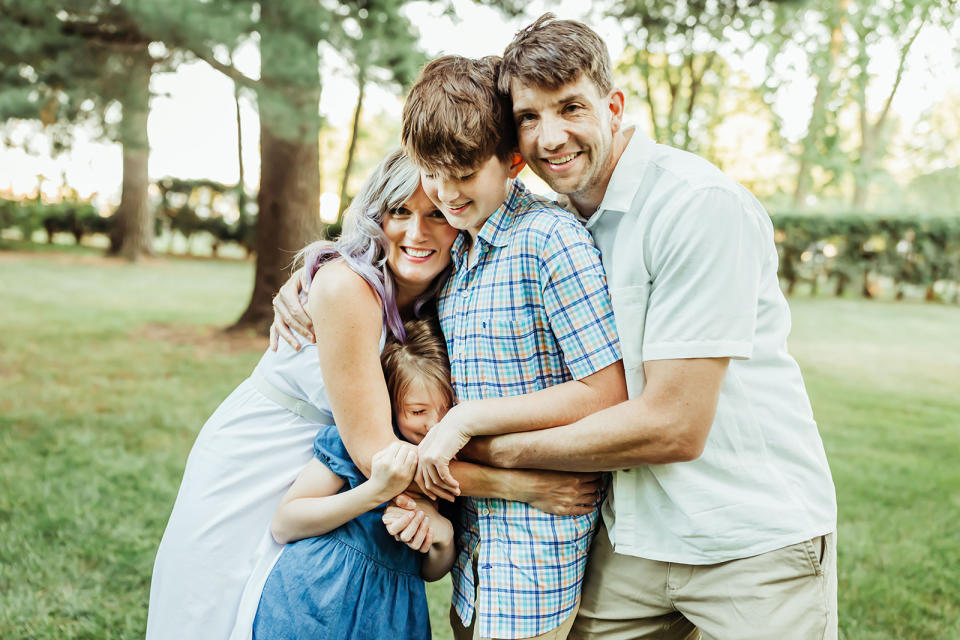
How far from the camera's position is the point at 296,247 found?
8.81 meters

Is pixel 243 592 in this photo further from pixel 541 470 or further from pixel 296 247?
pixel 296 247

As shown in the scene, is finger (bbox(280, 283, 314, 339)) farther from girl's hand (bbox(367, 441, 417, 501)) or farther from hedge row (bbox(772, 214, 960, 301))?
hedge row (bbox(772, 214, 960, 301))

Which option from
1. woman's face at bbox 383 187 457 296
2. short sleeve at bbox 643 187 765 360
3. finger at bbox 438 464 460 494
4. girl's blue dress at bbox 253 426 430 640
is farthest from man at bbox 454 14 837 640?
girl's blue dress at bbox 253 426 430 640

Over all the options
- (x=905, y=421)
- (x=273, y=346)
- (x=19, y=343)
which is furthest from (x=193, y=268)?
(x=273, y=346)

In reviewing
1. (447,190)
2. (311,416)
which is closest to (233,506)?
(311,416)

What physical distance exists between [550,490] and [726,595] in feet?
1.58

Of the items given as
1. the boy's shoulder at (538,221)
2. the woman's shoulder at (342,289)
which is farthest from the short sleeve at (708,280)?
the woman's shoulder at (342,289)

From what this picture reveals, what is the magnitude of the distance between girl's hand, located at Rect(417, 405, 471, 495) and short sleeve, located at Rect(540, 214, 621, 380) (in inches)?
12.2

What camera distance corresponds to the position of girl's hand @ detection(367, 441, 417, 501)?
191cm

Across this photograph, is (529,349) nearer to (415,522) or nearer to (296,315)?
(415,522)

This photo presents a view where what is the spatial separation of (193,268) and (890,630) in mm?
16658

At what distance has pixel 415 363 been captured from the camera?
6.97ft

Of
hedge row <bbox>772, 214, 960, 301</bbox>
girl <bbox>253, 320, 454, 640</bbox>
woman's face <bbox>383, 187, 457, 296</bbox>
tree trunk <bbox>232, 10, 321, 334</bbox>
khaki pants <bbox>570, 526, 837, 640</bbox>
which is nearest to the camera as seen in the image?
khaki pants <bbox>570, 526, 837, 640</bbox>

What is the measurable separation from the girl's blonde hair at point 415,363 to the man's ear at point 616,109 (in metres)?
0.76
